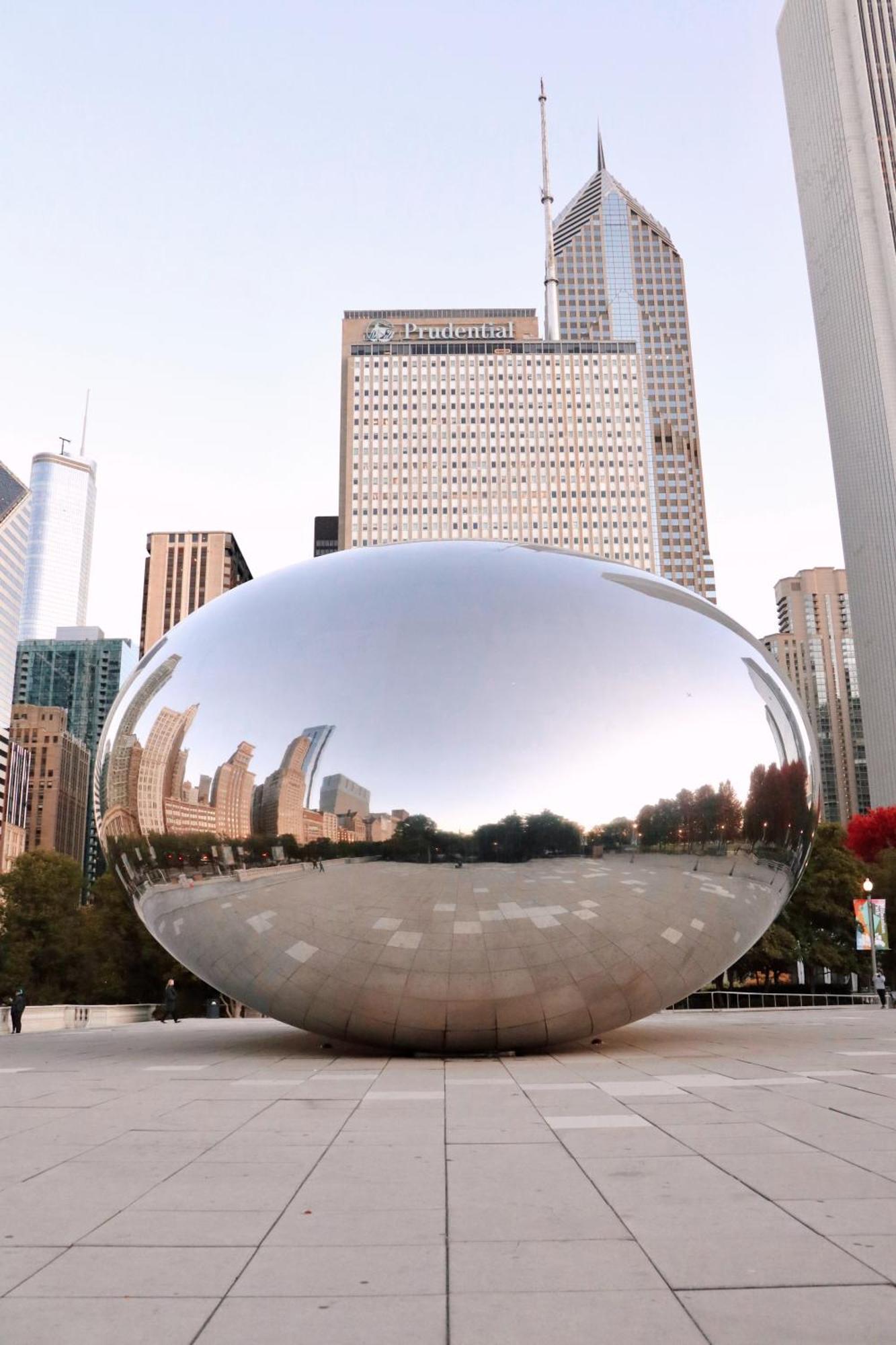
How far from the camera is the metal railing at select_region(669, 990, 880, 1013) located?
41113mm

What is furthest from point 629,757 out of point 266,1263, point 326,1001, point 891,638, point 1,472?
point 1,472

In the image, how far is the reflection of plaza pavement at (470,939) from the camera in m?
10.4

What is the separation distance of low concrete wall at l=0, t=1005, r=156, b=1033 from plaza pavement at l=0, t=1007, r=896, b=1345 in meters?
19.9

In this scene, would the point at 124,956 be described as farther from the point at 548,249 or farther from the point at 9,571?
the point at 548,249

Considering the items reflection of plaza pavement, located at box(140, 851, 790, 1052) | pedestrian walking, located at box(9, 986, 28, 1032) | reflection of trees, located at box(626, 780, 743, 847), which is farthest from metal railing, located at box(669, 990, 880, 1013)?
reflection of trees, located at box(626, 780, 743, 847)

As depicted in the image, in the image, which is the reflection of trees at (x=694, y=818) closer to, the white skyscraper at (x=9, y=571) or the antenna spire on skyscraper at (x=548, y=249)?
the white skyscraper at (x=9, y=571)

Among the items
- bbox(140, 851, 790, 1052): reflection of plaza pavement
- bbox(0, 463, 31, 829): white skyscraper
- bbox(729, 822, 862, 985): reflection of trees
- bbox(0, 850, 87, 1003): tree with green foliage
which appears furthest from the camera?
bbox(0, 463, 31, 829): white skyscraper

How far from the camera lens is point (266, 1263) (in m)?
4.37

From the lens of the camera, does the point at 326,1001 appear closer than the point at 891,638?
Yes

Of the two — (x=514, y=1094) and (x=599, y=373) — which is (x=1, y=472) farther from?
(x=514, y=1094)

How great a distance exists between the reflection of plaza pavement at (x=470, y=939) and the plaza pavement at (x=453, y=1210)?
3.52 feet

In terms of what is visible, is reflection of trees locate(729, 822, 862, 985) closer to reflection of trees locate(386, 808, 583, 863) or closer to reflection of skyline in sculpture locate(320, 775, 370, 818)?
reflection of trees locate(386, 808, 583, 863)

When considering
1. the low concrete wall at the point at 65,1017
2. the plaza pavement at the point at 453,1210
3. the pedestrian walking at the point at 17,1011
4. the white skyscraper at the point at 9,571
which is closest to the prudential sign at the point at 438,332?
the white skyscraper at the point at 9,571

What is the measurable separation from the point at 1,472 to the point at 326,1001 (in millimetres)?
186935
